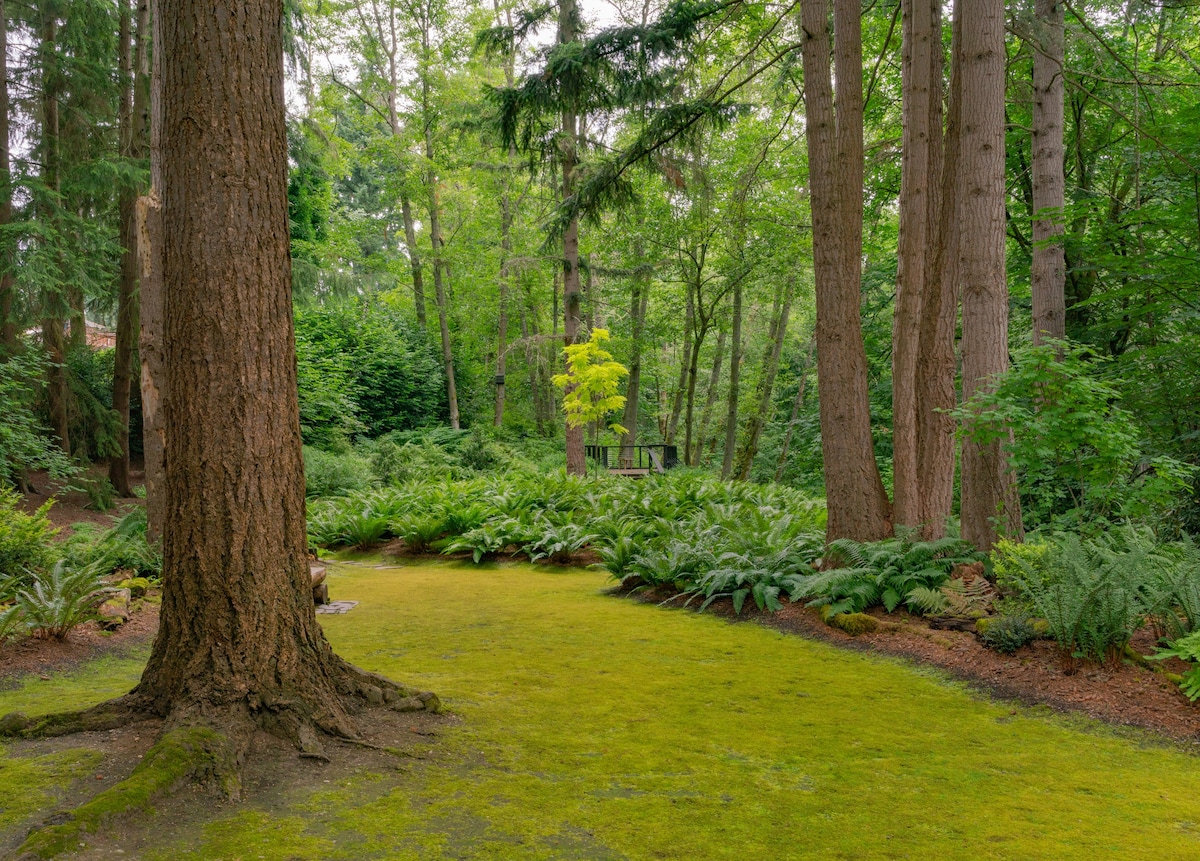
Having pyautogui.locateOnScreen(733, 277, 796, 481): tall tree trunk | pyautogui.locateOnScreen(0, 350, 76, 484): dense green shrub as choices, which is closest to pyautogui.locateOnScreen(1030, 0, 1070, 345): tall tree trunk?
pyautogui.locateOnScreen(733, 277, 796, 481): tall tree trunk

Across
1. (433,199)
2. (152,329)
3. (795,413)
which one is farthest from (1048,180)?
(433,199)

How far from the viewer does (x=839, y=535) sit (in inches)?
282

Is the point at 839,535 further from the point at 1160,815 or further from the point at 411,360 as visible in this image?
the point at 411,360

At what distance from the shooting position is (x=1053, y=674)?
14.9 ft

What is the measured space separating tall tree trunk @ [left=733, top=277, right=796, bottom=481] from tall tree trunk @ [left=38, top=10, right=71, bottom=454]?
14.4m

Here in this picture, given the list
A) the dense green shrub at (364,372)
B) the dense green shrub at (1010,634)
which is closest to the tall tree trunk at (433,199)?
the dense green shrub at (364,372)

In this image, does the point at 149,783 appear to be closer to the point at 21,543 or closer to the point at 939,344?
the point at 21,543

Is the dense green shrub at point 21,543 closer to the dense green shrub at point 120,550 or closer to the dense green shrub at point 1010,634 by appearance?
the dense green shrub at point 120,550

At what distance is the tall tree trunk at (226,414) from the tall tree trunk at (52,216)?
10.3 metres

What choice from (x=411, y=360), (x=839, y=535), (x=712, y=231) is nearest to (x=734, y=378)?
(x=712, y=231)

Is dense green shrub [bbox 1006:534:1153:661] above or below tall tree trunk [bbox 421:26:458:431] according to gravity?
below

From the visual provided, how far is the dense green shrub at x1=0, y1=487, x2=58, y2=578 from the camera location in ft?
19.2

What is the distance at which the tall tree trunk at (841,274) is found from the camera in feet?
23.4

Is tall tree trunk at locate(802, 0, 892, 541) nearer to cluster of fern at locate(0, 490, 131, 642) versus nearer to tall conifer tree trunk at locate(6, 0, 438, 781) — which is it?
tall conifer tree trunk at locate(6, 0, 438, 781)
